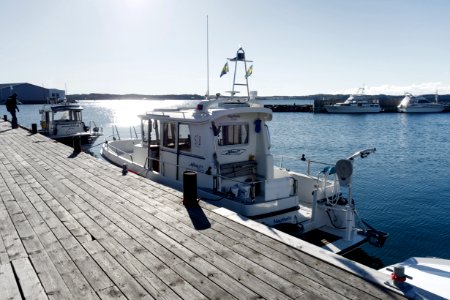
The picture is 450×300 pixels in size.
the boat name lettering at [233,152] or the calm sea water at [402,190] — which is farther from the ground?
the boat name lettering at [233,152]

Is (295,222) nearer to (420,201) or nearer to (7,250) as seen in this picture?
(7,250)

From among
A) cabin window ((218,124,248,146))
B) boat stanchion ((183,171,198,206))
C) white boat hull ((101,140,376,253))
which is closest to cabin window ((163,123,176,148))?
white boat hull ((101,140,376,253))

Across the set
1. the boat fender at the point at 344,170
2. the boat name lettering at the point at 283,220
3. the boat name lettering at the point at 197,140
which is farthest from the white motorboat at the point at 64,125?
the boat fender at the point at 344,170

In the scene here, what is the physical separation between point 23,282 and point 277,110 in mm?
115685

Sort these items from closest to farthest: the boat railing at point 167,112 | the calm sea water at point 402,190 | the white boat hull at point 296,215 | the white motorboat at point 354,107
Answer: the white boat hull at point 296,215
the boat railing at point 167,112
the calm sea water at point 402,190
the white motorboat at point 354,107

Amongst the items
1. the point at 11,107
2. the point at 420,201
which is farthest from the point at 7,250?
the point at 11,107

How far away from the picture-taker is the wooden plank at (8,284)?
418 centimetres

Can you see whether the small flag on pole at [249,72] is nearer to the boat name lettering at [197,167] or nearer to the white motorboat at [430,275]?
the boat name lettering at [197,167]

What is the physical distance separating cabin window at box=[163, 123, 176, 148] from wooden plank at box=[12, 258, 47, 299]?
734 cm

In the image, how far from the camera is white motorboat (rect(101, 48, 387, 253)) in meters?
9.56

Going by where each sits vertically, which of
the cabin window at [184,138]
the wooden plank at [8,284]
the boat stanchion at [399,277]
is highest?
the cabin window at [184,138]

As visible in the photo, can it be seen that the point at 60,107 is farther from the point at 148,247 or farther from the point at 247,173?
the point at 148,247

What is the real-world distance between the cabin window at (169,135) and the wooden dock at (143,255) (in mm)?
3687

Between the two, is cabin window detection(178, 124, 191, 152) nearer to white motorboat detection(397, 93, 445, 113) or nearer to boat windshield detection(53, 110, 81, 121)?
boat windshield detection(53, 110, 81, 121)
